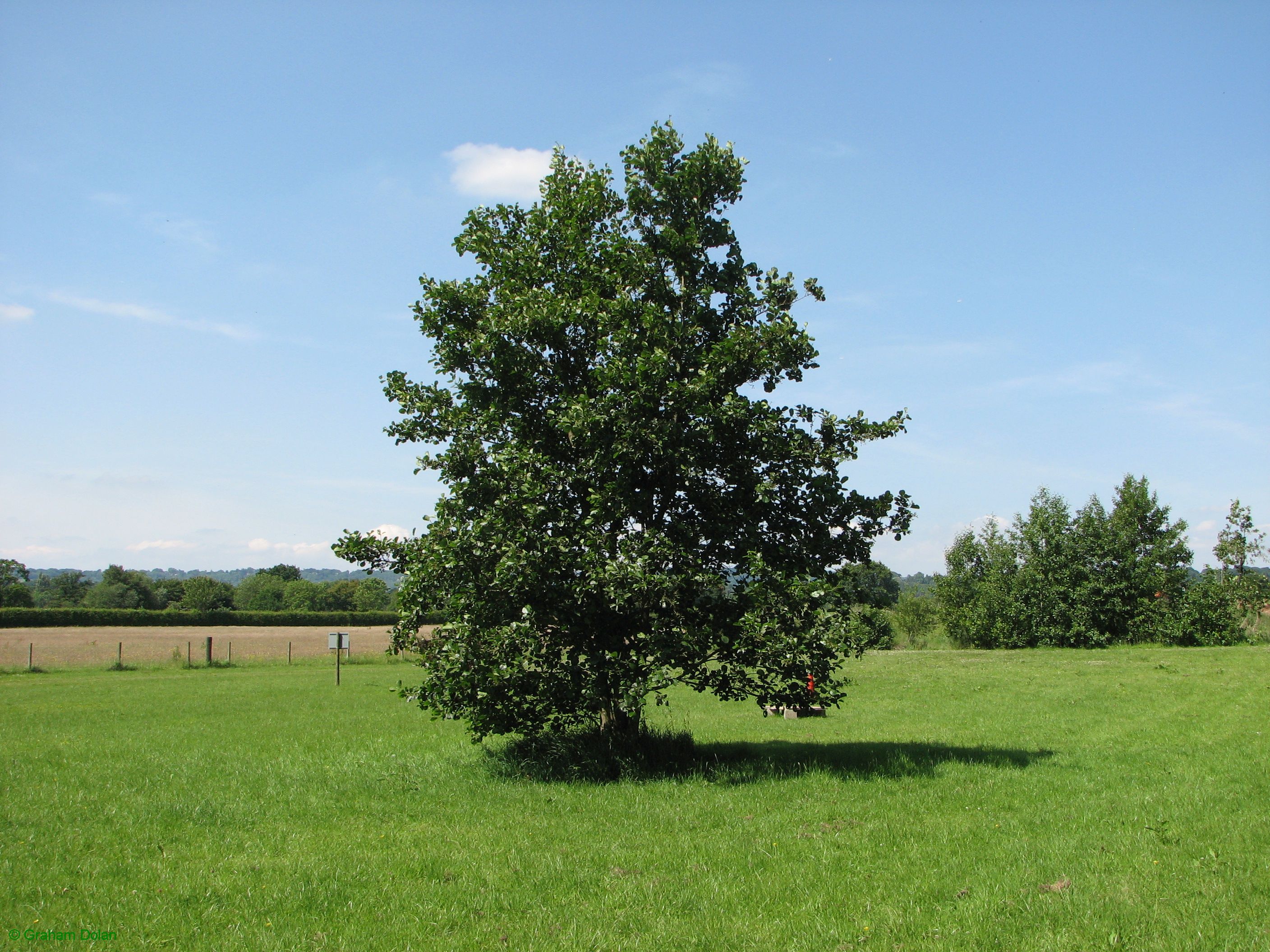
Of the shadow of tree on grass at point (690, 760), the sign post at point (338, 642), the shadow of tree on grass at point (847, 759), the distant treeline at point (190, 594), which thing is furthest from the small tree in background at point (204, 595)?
the shadow of tree on grass at point (847, 759)

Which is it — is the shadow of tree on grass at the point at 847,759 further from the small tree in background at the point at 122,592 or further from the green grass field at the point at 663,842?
the small tree in background at the point at 122,592

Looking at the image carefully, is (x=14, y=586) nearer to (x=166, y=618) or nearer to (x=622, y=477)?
(x=166, y=618)

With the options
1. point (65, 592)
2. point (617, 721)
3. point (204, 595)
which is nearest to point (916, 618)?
point (617, 721)

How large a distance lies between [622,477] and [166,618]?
3582 inches

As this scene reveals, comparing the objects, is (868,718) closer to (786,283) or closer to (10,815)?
(786,283)

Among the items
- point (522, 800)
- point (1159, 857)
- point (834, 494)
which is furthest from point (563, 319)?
point (1159, 857)

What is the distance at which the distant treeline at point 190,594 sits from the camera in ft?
399

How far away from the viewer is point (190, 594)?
130 m

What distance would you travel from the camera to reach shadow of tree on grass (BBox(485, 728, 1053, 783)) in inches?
562

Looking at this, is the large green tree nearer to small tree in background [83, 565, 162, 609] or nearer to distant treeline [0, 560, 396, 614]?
distant treeline [0, 560, 396, 614]

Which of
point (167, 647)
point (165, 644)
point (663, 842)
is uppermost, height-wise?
point (663, 842)

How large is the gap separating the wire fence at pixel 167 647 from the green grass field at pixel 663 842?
27555 mm

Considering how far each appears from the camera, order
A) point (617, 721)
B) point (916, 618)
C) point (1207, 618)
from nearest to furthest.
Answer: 1. point (617, 721)
2. point (1207, 618)
3. point (916, 618)

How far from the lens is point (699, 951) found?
7.07 meters
